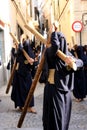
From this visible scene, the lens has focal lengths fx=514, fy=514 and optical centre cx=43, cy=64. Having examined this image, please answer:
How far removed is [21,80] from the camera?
37.1 ft

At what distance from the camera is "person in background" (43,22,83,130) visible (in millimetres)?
6562

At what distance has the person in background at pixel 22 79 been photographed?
10938mm

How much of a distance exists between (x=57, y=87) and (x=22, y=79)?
184 inches

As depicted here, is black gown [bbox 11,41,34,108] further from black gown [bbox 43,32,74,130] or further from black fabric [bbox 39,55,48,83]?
black gown [bbox 43,32,74,130]

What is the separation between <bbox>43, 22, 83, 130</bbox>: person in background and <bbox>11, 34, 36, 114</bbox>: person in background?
4.05 m

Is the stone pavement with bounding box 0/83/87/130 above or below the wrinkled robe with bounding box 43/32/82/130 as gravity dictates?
below

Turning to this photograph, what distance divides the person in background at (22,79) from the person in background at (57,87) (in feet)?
13.3

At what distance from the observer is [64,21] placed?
3591 centimetres

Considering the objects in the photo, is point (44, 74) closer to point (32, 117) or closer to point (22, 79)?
point (32, 117)

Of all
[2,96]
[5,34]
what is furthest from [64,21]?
[2,96]

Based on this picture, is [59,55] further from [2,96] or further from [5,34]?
[5,34]

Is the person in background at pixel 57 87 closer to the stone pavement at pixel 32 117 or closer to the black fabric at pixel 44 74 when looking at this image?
the black fabric at pixel 44 74

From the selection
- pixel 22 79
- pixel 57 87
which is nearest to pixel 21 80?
pixel 22 79

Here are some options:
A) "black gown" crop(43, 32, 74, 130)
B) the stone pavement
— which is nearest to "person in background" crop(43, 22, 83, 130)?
"black gown" crop(43, 32, 74, 130)
